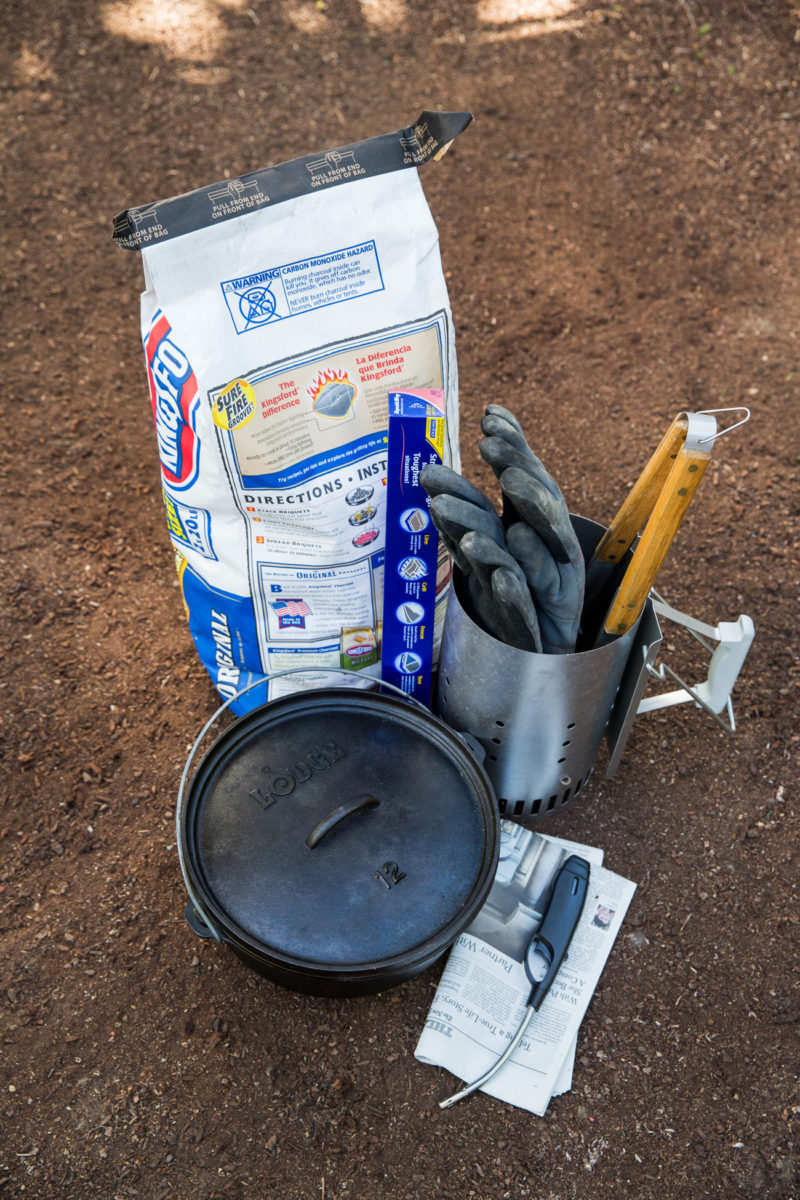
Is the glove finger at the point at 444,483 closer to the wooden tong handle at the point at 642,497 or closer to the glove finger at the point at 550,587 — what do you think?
the glove finger at the point at 550,587

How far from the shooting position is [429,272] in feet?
3.83

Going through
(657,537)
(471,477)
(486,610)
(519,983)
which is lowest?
(519,983)

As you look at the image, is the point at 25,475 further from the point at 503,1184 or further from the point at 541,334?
the point at 503,1184

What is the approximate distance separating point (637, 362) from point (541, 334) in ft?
0.71

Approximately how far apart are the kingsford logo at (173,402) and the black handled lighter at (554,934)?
743 mm

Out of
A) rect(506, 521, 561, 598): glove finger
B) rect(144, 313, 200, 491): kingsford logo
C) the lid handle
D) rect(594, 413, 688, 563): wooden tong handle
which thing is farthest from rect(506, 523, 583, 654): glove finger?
rect(144, 313, 200, 491): kingsford logo

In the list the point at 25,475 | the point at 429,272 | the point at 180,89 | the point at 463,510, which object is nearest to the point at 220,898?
the point at 463,510

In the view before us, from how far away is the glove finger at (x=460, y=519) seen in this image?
3.42 ft

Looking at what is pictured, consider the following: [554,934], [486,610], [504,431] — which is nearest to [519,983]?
[554,934]

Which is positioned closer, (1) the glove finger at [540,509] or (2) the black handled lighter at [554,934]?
(1) the glove finger at [540,509]

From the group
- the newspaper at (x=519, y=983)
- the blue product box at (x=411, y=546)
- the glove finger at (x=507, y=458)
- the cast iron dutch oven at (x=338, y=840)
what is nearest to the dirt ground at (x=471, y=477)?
the newspaper at (x=519, y=983)

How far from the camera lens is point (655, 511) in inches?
42.3

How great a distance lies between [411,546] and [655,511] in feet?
1.10

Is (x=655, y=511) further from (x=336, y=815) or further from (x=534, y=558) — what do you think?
(x=336, y=815)
